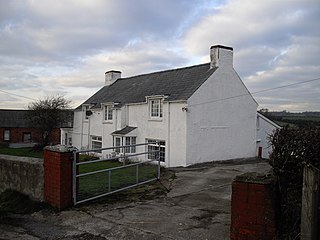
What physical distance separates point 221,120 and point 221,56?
14.9 feet

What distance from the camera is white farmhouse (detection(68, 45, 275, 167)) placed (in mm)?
21000

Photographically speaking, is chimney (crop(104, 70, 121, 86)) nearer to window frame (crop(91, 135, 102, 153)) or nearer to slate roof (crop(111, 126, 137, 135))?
window frame (crop(91, 135, 102, 153))

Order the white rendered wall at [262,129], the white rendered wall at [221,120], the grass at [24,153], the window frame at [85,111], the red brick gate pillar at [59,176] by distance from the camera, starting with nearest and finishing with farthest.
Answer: the red brick gate pillar at [59,176] < the white rendered wall at [221,120] < the white rendered wall at [262,129] < the window frame at [85,111] < the grass at [24,153]

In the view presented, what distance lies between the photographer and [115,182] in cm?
1068

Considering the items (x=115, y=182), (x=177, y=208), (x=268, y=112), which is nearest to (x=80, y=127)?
(x=268, y=112)

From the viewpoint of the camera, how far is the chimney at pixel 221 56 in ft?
72.5

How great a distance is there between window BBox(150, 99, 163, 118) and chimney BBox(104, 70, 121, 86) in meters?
13.2

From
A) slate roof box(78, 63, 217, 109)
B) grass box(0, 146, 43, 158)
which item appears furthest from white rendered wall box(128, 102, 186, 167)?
grass box(0, 146, 43, 158)

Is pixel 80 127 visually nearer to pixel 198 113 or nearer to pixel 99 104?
pixel 99 104

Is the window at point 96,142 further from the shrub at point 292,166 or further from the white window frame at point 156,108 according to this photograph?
the shrub at point 292,166

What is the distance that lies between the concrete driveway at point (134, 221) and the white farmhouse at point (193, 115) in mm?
12175

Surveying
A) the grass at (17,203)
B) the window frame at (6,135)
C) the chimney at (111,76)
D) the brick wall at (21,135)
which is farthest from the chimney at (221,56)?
the window frame at (6,135)

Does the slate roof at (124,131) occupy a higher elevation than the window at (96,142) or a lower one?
higher

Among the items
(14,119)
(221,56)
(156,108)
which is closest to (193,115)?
(156,108)
